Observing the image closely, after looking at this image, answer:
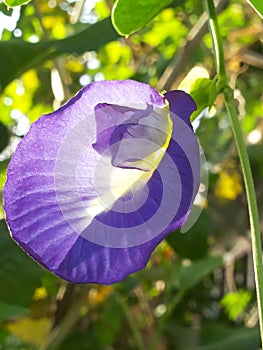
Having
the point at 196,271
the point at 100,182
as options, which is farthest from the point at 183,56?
the point at 100,182

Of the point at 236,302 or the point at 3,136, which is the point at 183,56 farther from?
the point at 236,302

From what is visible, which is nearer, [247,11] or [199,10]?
[199,10]

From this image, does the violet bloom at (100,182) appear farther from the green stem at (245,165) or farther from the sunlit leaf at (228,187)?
the sunlit leaf at (228,187)

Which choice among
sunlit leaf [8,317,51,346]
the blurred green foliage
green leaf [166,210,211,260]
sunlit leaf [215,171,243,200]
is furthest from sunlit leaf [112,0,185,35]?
sunlit leaf [215,171,243,200]

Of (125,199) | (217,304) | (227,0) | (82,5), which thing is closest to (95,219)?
(125,199)

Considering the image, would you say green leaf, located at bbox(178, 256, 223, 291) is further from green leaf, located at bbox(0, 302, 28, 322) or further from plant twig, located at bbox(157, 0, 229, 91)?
green leaf, located at bbox(0, 302, 28, 322)

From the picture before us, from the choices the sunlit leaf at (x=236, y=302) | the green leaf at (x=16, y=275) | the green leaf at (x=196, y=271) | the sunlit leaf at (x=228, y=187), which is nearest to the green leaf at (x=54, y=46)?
the green leaf at (x=16, y=275)

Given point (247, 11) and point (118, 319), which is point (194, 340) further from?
point (247, 11)
